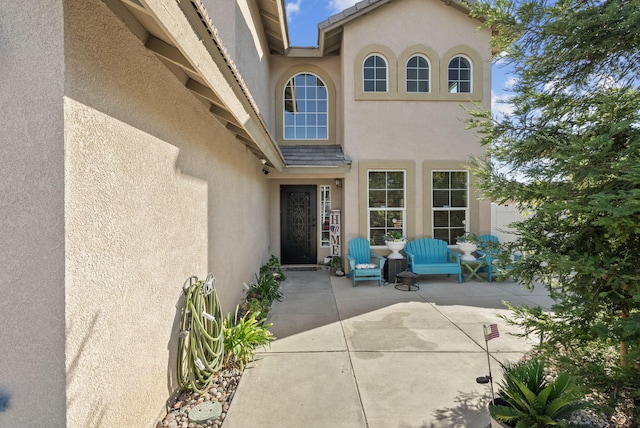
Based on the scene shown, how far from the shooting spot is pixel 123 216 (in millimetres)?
2188

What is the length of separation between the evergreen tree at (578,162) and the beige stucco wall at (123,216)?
3303mm

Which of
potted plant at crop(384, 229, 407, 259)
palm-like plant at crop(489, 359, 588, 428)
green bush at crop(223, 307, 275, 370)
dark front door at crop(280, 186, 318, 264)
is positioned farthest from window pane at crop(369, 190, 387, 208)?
palm-like plant at crop(489, 359, 588, 428)

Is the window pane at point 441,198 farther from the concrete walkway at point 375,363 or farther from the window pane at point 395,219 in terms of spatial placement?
the concrete walkway at point 375,363

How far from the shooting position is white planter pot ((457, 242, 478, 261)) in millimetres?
8286

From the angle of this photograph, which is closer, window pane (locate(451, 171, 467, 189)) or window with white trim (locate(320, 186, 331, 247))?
window pane (locate(451, 171, 467, 189))

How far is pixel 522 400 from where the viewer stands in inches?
91.4

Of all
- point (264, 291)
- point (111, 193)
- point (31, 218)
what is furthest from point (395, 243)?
point (31, 218)

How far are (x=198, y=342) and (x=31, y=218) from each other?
79.1 inches

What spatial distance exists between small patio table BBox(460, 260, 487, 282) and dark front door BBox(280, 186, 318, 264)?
179 inches

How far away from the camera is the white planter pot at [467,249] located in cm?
829

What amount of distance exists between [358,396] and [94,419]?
240 centimetres

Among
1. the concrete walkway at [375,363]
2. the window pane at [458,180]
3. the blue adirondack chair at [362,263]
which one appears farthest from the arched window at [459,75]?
the concrete walkway at [375,363]

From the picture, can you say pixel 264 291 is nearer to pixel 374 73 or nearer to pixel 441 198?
pixel 441 198

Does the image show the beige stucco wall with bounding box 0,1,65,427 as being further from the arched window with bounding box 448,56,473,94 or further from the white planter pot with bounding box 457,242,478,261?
the arched window with bounding box 448,56,473,94
